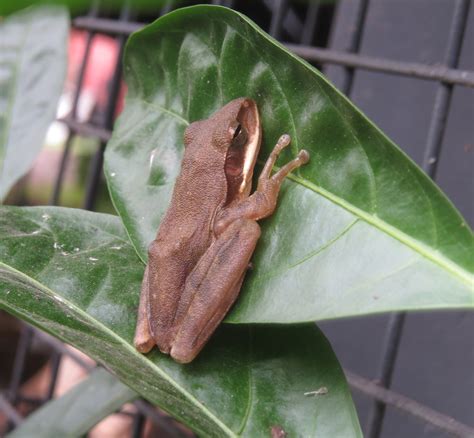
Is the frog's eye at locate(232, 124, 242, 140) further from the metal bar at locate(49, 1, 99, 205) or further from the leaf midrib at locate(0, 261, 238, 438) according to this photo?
the metal bar at locate(49, 1, 99, 205)

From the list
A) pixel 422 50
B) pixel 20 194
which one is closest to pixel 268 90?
pixel 422 50

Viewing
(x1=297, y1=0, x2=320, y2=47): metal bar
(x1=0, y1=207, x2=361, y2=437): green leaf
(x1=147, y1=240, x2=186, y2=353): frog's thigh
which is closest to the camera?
(x1=0, y1=207, x2=361, y2=437): green leaf

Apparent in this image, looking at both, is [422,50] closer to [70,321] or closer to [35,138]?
[35,138]

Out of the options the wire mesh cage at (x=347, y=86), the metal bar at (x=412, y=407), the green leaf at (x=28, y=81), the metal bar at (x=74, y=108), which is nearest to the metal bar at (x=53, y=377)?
the wire mesh cage at (x=347, y=86)

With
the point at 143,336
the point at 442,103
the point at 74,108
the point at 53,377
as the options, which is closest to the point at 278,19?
the point at 442,103

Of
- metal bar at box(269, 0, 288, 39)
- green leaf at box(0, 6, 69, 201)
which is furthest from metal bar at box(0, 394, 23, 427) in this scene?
metal bar at box(269, 0, 288, 39)
